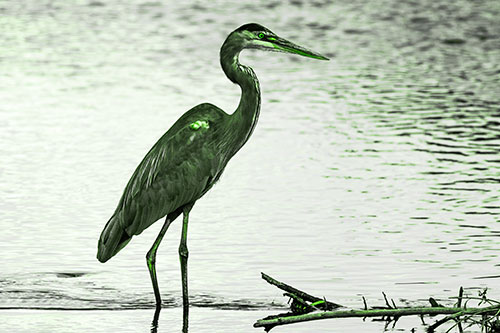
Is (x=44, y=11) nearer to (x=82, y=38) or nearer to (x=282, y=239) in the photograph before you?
(x=82, y=38)

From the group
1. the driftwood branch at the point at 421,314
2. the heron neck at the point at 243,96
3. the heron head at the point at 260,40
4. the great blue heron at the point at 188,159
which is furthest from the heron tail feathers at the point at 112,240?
the heron head at the point at 260,40

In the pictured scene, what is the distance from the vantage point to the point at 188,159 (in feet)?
28.4

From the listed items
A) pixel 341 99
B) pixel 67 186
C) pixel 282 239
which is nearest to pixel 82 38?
pixel 341 99

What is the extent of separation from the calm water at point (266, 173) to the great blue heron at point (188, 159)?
449 mm

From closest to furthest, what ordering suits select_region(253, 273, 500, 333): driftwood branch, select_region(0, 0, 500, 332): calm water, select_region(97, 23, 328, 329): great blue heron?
select_region(253, 273, 500, 333): driftwood branch → select_region(97, 23, 328, 329): great blue heron → select_region(0, 0, 500, 332): calm water

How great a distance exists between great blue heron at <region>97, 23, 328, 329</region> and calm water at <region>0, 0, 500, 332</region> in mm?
449

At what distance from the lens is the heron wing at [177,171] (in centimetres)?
865

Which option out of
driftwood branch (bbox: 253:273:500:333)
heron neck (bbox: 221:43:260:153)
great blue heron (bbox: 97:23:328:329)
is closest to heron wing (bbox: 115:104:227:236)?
great blue heron (bbox: 97:23:328:329)

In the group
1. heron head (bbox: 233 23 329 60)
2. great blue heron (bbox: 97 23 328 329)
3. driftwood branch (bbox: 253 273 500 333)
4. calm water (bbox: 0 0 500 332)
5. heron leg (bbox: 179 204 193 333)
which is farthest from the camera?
calm water (bbox: 0 0 500 332)

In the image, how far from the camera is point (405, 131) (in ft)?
48.6

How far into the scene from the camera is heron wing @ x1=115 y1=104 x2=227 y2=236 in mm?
8648

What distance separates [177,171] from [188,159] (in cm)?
10

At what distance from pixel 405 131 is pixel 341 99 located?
238 centimetres

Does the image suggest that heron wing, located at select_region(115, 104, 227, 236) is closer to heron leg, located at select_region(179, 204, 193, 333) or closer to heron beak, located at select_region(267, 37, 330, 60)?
heron leg, located at select_region(179, 204, 193, 333)
